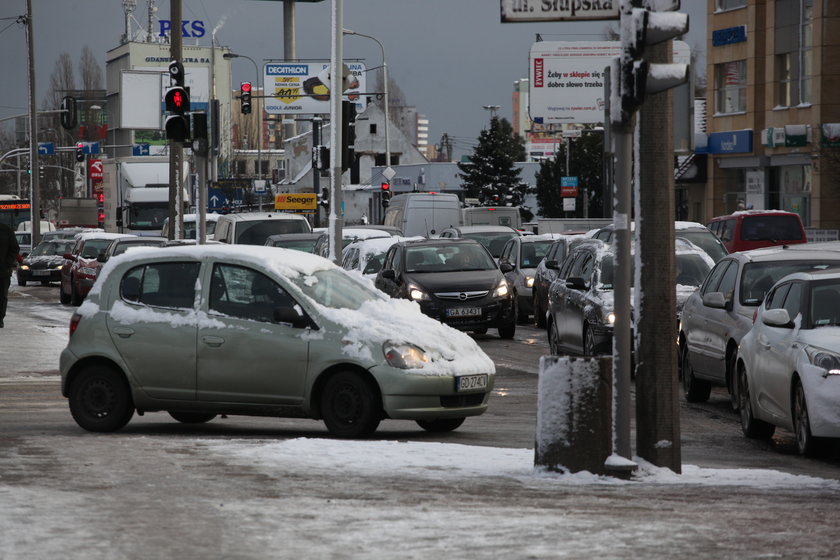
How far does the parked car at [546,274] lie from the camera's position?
90.6 feet

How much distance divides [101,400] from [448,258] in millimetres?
14160

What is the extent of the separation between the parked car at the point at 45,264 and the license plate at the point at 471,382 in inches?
1629

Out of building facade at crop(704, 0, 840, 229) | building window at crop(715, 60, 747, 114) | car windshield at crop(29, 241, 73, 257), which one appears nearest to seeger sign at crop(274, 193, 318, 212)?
car windshield at crop(29, 241, 73, 257)

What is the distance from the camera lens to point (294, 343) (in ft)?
41.2

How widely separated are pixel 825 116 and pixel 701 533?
47501 millimetres

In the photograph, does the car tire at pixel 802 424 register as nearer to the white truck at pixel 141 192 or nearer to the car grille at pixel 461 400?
the car grille at pixel 461 400

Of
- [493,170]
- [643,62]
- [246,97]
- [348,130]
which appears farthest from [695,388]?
[493,170]

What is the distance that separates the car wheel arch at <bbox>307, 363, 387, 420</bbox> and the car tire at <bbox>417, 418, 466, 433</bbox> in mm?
1047

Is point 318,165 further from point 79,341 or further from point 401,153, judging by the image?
point 401,153

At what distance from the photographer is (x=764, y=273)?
53.0 ft

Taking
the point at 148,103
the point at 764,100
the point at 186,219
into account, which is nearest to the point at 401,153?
the point at 148,103

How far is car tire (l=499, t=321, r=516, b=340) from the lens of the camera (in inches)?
1032

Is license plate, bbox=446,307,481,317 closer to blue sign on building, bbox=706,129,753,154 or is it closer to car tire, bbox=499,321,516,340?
car tire, bbox=499,321,516,340

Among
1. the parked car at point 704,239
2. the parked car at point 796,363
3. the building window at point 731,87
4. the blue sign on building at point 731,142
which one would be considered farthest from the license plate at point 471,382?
the building window at point 731,87
